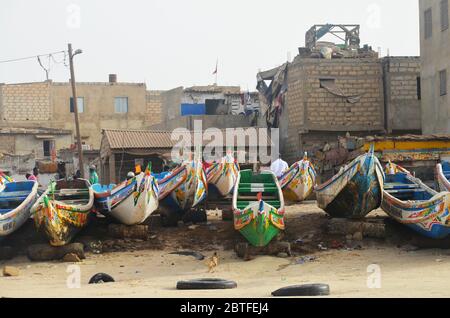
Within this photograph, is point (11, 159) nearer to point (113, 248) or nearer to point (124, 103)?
point (124, 103)

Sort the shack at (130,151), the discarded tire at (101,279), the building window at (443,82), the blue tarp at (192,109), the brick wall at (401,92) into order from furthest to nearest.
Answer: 1. the blue tarp at (192,109)
2. the shack at (130,151)
3. the brick wall at (401,92)
4. the building window at (443,82)
5. the discarded tire at (101,279)

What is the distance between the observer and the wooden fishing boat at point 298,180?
21672mm

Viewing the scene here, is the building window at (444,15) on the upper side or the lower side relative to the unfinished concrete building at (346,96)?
upper

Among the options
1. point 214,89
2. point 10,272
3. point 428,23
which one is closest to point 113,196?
point 10,272

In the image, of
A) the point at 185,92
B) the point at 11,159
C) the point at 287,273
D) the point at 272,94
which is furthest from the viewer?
the point at 185,92

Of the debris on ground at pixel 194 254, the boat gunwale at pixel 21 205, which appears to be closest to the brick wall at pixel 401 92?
the debris on ground at pixel 194 254

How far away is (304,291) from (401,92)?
22.1 meters

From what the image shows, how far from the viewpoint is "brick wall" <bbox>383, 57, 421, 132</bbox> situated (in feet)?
101

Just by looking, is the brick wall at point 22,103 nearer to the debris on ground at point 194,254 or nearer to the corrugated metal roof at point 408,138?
the corrugated metal roof at point 408,138

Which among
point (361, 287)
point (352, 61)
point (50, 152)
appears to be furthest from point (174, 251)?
point (50, 152)

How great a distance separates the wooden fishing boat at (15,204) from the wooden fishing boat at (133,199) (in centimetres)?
182

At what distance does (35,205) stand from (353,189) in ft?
23.0

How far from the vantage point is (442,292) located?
9977mm

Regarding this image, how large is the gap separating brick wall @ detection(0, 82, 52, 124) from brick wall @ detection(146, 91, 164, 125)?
8.01m
